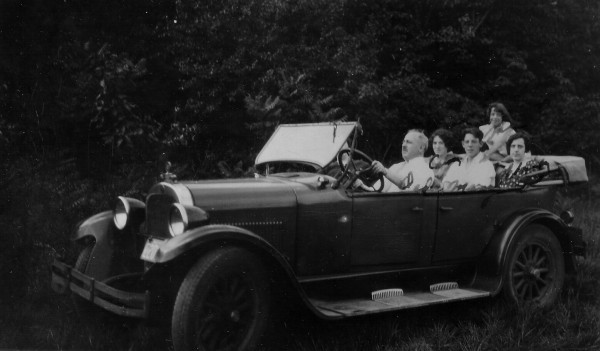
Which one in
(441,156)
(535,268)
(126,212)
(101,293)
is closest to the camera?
(101,293)

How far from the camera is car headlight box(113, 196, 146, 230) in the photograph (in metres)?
4.33

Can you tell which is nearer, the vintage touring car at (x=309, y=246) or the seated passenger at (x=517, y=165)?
the vintage touring car at (x=309, y=246)

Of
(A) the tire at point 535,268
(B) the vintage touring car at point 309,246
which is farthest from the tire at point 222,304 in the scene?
(A) the tire at point 535,268

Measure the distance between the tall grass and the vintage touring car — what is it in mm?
187

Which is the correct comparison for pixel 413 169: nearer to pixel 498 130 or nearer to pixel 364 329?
pixel 364 329

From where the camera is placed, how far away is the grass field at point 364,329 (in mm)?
4137

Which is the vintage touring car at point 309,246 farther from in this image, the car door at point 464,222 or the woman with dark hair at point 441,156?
the woman with dark hair at point 441,156

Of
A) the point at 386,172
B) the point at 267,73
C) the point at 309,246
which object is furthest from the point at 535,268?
the point at 267,73

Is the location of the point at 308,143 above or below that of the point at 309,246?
above

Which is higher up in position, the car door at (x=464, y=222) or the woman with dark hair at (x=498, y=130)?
the woman with dark hair at (x=498, y=130)

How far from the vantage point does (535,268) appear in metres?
5.34

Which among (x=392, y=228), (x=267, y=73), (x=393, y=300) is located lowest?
(x=393, y=300)

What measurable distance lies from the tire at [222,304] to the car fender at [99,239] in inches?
39.1

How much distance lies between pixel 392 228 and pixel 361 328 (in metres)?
0.76
